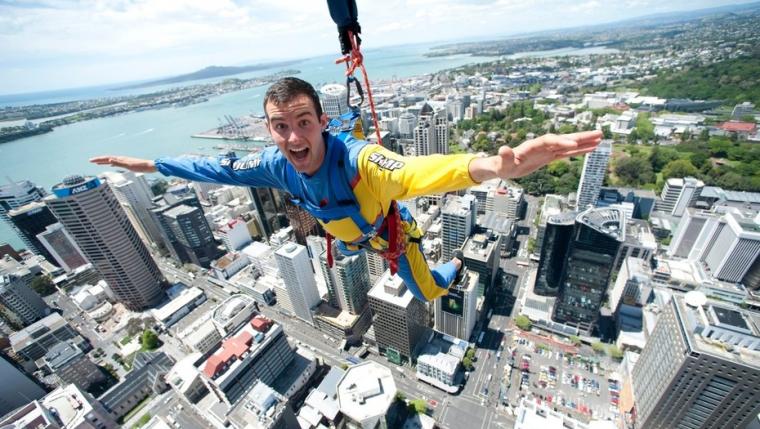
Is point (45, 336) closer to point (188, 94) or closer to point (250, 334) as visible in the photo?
point (250, 334)

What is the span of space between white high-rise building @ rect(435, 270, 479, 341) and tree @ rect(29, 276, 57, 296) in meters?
Result: 35.1

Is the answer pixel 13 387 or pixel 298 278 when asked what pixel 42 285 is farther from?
pixel 298 278

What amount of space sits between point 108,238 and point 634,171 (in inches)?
1945

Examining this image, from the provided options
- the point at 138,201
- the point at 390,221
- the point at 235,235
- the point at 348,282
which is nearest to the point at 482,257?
the point at 348,282

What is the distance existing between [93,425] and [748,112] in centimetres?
7563

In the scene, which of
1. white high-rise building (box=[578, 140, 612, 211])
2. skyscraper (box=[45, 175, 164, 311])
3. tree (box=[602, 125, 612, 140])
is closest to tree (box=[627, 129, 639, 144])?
tree (box=[602, 125, 612, 140])

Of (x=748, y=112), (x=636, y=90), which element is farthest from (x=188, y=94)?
(x=748, y=112)

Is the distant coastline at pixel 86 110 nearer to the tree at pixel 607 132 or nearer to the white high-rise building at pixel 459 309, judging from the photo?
the white high-rise building at pixel 459 309

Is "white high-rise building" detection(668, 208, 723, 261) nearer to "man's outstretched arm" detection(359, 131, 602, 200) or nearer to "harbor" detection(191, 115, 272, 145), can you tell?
"man's outstretched arm" detection(359, 131, 602, 200)

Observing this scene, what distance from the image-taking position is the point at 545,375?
17.8 meters

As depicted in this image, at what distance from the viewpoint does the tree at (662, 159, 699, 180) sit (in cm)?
3109

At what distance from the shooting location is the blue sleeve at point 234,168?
312cm

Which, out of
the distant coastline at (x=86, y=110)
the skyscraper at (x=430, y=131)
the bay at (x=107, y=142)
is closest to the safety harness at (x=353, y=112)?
the skyscraper at (x=430, y=131)

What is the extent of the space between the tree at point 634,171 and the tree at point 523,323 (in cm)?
2306
